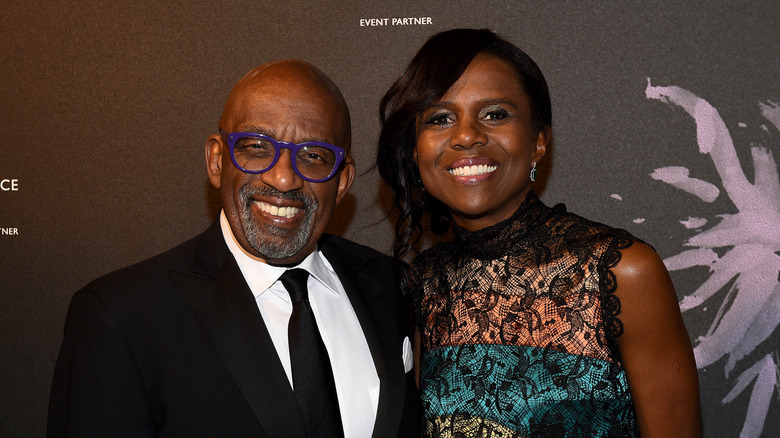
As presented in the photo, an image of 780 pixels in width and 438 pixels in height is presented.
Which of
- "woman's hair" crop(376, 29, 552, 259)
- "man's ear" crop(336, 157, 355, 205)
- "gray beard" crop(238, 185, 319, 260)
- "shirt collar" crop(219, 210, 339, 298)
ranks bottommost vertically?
"shirt collar" crop(219, 210, 339, 298)

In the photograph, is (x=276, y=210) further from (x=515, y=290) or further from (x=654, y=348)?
(x=654, y=348)

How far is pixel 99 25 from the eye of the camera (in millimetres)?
2799

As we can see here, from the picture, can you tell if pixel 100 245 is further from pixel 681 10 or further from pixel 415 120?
pixel 681 10

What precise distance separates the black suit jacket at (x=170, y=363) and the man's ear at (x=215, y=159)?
26cm

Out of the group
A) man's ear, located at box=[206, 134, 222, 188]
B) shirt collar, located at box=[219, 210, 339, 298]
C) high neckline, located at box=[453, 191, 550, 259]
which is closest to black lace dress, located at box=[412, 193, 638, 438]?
high neckline, located at box=[453, 191, 550, 259]

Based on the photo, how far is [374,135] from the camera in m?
2.66

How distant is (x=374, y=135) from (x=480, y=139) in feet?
3.28

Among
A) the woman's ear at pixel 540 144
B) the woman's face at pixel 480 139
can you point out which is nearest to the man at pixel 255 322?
the woman's face at pixel 480 139

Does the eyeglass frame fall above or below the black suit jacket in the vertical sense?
above

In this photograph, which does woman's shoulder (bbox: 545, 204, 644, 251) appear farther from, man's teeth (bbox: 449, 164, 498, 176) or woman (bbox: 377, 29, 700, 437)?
man's teeth (bbox: 449, 164, 498, 176)

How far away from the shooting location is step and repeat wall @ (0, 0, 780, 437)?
246 centimetres

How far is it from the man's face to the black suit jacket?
0.42 ft

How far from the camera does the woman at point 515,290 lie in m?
1.60

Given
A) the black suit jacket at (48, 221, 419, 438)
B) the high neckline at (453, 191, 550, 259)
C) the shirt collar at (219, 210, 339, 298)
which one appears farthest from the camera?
the high neckline at (453, 191, 550, 259)
